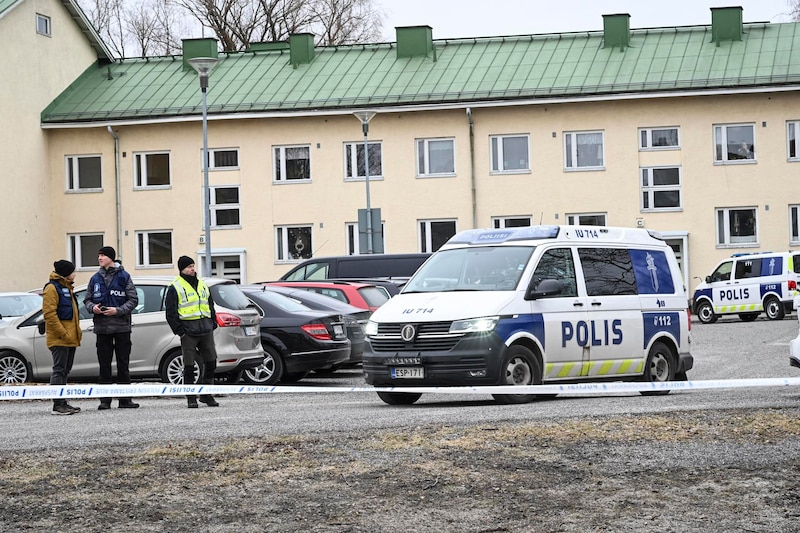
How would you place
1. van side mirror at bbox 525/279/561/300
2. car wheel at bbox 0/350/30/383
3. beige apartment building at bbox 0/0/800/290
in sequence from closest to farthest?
van side mirror at bbox 525/279/561/300 < car wheel at bbox 0/350/30/383 < beige apartment building at bbox 0/0/800/290

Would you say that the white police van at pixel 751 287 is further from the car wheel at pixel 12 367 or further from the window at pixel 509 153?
the car wheel at pixel 12 367

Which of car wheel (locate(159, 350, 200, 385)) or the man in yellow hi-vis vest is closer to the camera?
the man in yellow hi-vis vest

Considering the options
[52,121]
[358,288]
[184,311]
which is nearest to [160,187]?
[52,121]

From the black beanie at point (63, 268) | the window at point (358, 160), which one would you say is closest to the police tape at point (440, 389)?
the black beanie at point (63, 268)

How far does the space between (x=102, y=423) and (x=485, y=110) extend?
3331cm

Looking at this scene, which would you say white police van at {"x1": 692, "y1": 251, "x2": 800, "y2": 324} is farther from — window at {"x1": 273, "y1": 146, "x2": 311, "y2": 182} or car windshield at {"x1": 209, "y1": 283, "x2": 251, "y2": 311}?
car windshield at {"x1": 209, "y1": 283, "x2": 251, "y2": 311}

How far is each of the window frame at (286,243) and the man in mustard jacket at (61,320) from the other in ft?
101

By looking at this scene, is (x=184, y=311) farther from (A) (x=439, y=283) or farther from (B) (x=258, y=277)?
(B) (x=258, y=277)

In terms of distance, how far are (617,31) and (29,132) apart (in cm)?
2009

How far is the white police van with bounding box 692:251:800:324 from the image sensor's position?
3722 cm

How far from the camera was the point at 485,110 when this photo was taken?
1786 inches

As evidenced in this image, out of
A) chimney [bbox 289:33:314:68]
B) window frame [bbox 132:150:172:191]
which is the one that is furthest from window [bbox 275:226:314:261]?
chimney [bbox 289:33:314:68]

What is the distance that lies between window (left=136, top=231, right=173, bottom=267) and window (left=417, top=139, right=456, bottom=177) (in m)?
8.95

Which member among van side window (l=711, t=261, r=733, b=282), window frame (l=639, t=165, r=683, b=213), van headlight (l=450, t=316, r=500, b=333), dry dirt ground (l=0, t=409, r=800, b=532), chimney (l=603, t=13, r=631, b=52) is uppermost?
chimney (l=603, t=13, r=631, b=52)
